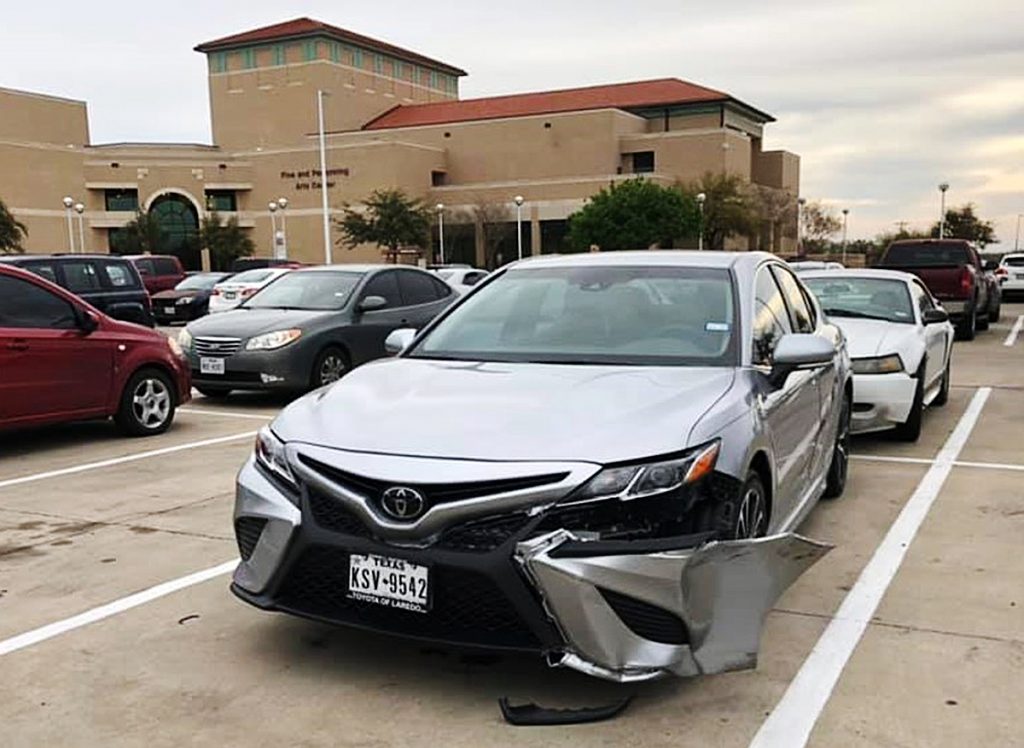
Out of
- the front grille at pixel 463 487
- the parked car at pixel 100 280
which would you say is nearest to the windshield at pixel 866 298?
the front grille at pixel 463 487

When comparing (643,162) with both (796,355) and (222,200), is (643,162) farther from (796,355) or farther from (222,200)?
(796,355)

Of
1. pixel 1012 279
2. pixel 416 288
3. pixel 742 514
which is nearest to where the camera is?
pixel 742 514

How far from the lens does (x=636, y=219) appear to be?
59.9 metres

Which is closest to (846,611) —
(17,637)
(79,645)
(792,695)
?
(792,695)

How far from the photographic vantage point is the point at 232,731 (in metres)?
3.34

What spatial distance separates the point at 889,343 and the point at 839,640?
4.60 m

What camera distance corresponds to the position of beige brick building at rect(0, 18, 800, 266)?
72062 mm

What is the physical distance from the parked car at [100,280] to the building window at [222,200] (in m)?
63.4

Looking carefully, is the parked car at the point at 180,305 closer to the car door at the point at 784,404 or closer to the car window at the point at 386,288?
the car window at the point at 386,288

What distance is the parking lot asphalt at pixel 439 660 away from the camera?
3.33m

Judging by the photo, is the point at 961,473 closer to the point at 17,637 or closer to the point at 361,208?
the point at 17,637

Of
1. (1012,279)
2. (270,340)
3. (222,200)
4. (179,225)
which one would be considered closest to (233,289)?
(270,340)

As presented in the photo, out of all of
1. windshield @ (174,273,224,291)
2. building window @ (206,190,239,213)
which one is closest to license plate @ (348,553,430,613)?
windshield @ (174,273,224,291)

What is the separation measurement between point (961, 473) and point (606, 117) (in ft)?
229
